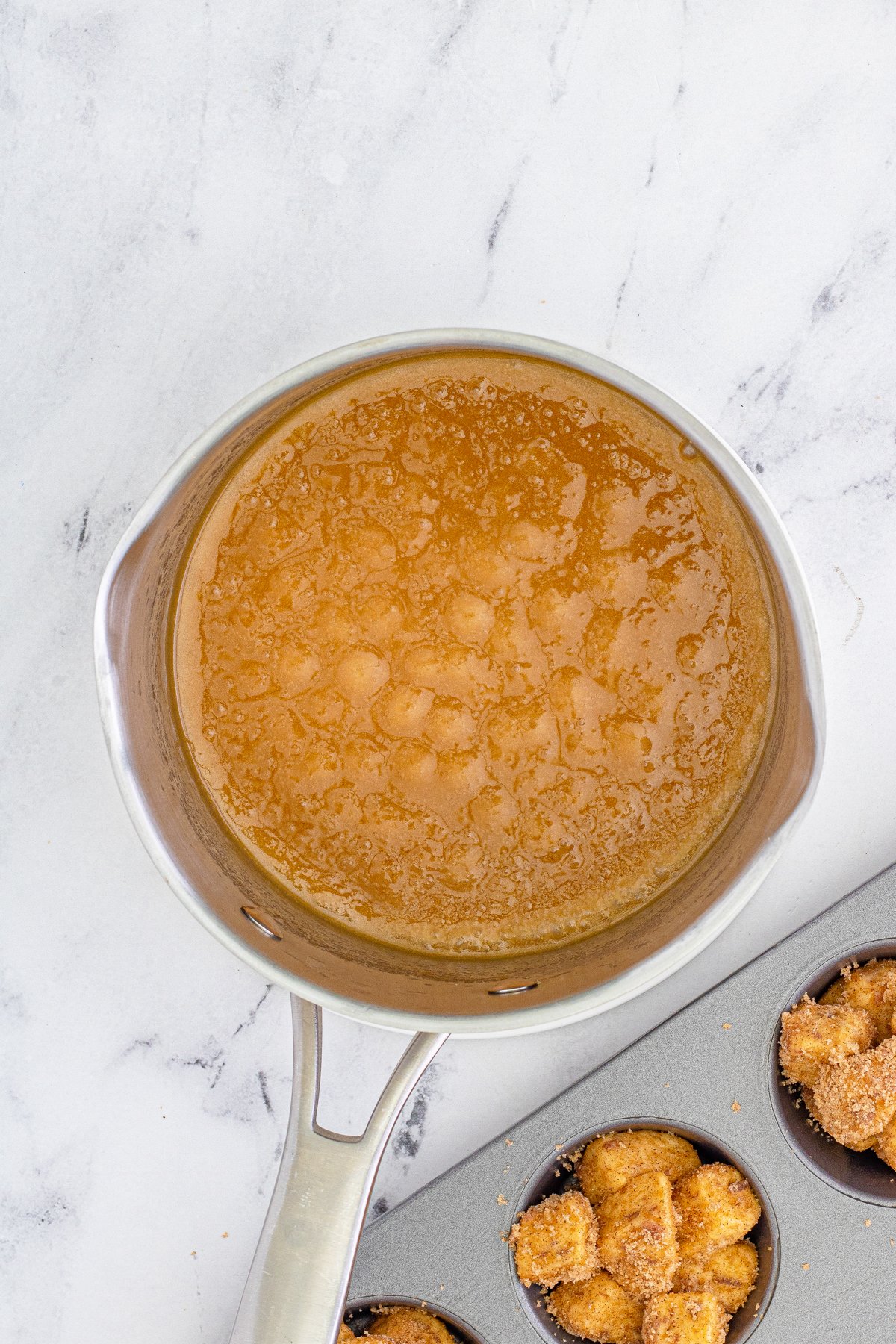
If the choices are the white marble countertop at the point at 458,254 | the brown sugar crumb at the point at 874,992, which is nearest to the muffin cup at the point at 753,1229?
the white marble countertop at the point at 458,254

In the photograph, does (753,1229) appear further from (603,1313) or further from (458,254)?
(458,254)

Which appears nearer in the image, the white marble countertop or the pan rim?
the pan rim

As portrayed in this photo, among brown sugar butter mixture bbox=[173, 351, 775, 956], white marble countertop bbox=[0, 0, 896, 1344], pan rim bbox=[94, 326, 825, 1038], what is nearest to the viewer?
pan rim bbox=[94, 326, 825, 1038]

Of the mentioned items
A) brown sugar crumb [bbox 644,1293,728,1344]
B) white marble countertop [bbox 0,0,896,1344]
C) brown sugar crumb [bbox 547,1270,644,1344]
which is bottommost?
brown sugar crumb [bbox 644,1293,728,1344]

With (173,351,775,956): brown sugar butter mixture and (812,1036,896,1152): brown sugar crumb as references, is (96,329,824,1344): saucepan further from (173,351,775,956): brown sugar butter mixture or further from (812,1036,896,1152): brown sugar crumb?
(812,1036,896,1152): brown sugar crumb

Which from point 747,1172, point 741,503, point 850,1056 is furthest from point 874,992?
point 741,503

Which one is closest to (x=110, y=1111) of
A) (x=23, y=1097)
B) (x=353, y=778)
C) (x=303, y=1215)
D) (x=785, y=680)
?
(x=23, y=1097)

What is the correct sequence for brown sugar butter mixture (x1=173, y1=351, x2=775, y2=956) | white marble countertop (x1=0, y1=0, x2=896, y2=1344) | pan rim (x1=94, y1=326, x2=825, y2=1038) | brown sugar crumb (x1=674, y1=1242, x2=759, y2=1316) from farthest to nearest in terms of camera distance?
1. brown sugar crumb (x1=674, y1=1242, x2=759, y2=1316)
2. white marble countertop (x1=0, y1=0, x2=896, y2=1344)
3. brown sugar butter mixture (x1=173, y1=351, x2=775, y2=956)
4. pan rim (x1=94, y1=326, x2=825, y2=1038)

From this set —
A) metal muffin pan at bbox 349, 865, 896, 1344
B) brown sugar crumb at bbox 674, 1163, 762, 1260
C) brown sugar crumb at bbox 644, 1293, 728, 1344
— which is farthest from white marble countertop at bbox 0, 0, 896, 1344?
brown sugar crumb at bbox 644, 1293, 728, 1344
